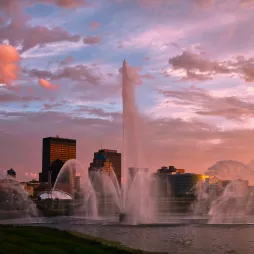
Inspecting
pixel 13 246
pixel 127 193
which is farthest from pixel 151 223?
pixel 13 246

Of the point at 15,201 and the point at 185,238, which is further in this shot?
the point at 15,201

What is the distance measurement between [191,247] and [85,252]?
1477cm

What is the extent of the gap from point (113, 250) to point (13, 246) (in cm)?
1002

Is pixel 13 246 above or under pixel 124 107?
under

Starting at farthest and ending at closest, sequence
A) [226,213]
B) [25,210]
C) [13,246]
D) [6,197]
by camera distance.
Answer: [6,197], [25,210], [226,213], [13,246]

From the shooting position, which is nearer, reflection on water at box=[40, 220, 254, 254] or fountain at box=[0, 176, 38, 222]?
reflection on water at box=[40, 220, 254, 254]

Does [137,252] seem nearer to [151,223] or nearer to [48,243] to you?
[48,243]

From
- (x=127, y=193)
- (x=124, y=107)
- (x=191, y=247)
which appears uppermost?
(x=124, y=107)

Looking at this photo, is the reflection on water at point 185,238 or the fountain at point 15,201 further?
the fountain at point 15,201

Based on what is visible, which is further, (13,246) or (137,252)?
(137,252)

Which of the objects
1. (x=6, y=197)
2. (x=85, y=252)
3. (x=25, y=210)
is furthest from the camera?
(x=6, y=197)

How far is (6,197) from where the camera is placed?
170 m

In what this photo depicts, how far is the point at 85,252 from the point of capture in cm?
3778

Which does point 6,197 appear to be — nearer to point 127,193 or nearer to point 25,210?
point 25,210
